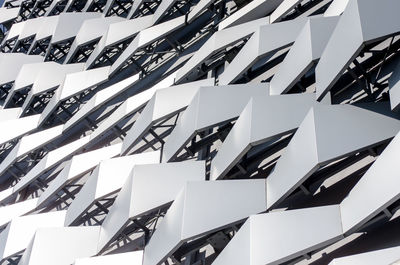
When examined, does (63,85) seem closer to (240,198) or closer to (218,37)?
(218,37)

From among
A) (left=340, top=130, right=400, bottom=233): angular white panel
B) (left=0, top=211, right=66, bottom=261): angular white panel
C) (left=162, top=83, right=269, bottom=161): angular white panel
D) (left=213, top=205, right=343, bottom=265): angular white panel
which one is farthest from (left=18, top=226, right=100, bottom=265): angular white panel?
(left=340, top=130, right=400, bottom=233): angular white panel

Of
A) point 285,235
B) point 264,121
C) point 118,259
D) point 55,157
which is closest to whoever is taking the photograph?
point 285,235

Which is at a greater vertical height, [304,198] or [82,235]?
[304,198]

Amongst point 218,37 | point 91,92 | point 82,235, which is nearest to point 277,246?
point 82,235

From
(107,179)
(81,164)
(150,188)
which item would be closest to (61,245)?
(107,179)

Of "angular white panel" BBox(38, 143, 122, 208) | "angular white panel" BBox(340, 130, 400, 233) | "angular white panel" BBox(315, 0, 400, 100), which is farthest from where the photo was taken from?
"angular white panel" BBox(38, 143, 122, 208)

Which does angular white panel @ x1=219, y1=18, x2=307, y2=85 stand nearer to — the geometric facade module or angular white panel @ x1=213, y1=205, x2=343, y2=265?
the geometric facade module

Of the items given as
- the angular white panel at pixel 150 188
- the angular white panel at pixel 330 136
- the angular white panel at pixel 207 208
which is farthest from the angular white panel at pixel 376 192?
the angular white panel at pixel 150 188

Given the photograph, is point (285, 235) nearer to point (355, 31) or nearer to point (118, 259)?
point (355, 31)

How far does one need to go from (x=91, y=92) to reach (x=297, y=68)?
1105 cm

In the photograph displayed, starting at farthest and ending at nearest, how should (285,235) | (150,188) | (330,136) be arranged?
1. (150,188)
2. (330,136)
3. (285,235)

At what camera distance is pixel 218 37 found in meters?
14.6

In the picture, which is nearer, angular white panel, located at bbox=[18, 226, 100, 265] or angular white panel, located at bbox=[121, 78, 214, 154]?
angular white panel, located at bbox=[18, 226, 100, 265]

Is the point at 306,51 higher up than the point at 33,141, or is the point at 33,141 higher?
the point at 306,51
